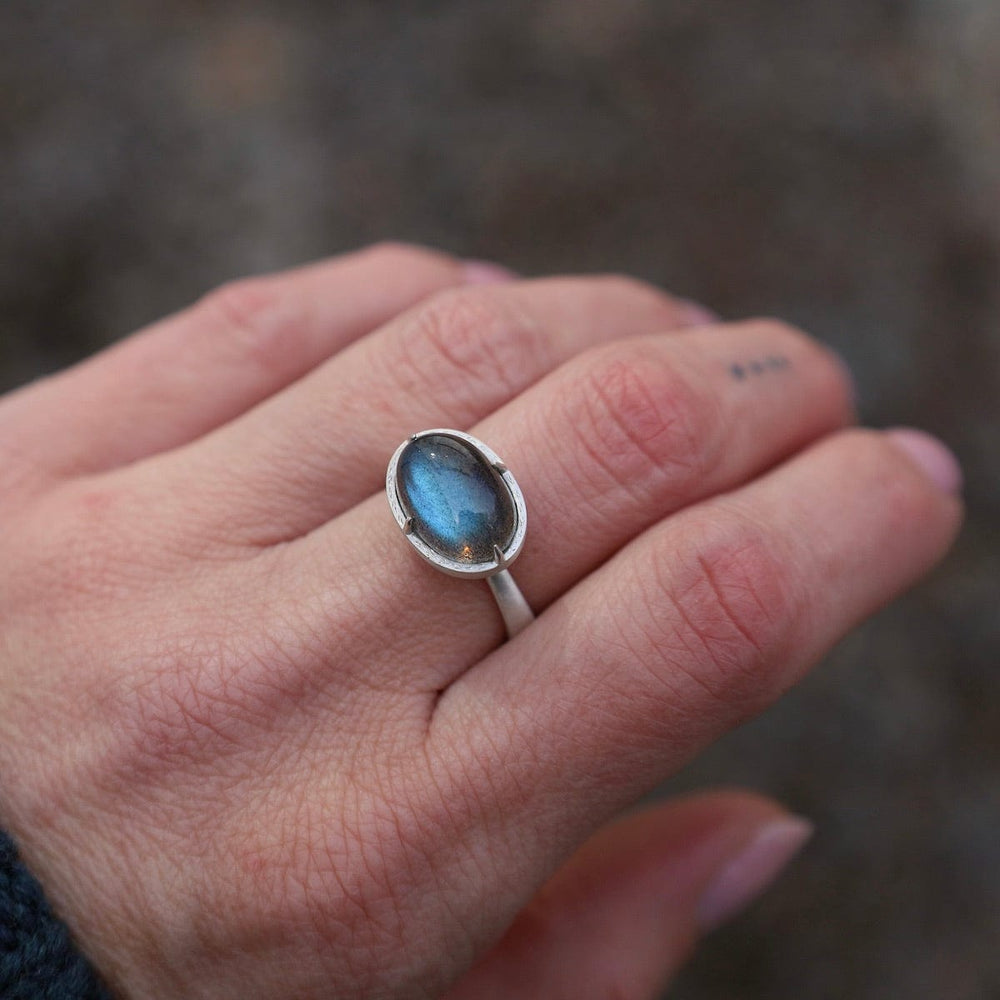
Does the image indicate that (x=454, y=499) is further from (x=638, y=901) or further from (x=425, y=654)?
(x=638, y=901)

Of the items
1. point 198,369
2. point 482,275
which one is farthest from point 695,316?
point 198,369

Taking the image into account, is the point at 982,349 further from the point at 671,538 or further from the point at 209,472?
the point at 209,472

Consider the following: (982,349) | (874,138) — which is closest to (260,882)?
(982,349)

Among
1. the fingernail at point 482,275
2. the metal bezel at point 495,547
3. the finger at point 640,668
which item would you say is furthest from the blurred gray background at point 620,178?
the metal bezel at point 495,547

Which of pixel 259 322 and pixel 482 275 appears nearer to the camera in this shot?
pixel 259 322

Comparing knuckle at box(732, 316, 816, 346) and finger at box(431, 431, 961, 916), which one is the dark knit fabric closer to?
finger at box(431, 431, 961, 916)

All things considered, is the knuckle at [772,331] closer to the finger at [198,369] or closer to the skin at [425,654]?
the skin at [425,654]

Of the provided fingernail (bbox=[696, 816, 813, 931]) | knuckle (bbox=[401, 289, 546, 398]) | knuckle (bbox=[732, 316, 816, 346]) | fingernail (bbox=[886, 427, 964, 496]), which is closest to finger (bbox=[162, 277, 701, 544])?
knuckle (bbox=[401, 289, 546, 398])
